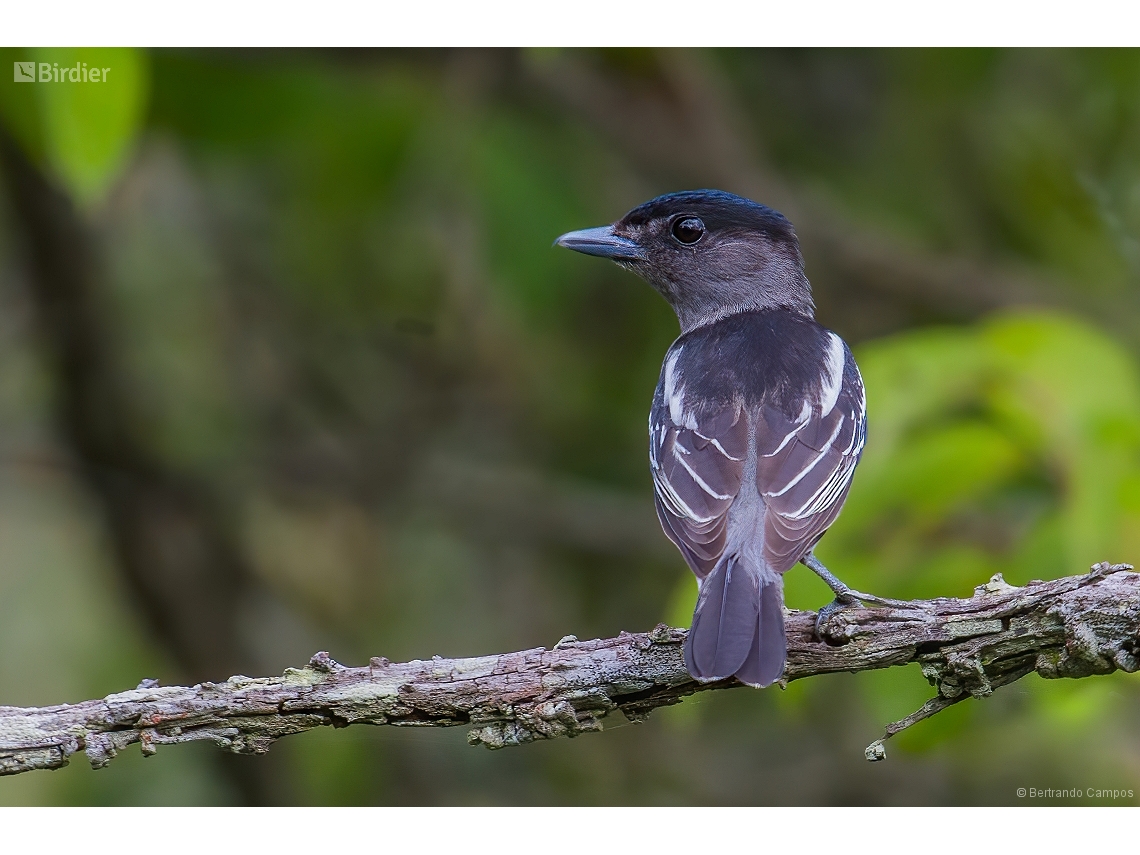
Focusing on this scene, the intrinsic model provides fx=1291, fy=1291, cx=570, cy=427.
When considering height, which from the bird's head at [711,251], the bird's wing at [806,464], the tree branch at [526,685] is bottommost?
the tree branch at [526,685]

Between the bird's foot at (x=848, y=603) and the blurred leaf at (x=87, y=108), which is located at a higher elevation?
the blurred leaf at (x=87, y=108)

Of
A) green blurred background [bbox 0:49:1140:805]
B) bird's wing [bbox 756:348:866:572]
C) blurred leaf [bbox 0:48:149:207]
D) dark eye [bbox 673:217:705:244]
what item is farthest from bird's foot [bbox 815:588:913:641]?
blurred leaf [bbox 0:48:149:207]

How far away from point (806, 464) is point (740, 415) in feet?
0.83

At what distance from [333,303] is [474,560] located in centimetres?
138

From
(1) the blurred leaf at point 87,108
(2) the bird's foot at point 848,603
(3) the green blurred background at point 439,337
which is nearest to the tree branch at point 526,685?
(2) the bird's foot at point 848,603

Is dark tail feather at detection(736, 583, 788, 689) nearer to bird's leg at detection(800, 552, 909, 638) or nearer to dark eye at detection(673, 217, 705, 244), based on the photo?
bird's leg at detection(800, 552, 909, 638)

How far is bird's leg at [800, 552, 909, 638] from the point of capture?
2650 millimetres

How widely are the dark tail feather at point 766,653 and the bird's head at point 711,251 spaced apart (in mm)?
1766

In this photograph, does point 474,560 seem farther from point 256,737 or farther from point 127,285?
point 256,737

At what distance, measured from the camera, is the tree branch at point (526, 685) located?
2492 mm

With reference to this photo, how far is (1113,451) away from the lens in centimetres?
326

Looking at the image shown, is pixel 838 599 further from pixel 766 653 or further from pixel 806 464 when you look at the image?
pixel 806 464

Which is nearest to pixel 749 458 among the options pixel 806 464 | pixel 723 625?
pixel 806 464

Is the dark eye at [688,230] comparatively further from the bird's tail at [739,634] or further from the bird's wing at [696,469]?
the bird's tail at [739,634]
